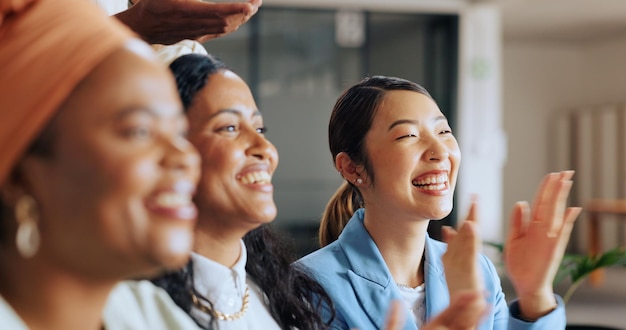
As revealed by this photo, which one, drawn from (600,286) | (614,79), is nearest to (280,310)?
(600,286)

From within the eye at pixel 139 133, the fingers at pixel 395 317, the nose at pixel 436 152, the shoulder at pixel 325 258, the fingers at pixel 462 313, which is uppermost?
the eye at pixel 139 133

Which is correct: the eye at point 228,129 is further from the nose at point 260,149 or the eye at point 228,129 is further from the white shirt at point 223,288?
the white shirt at point 223,288

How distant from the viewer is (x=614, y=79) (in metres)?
11.4

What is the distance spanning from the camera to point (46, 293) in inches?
27.9

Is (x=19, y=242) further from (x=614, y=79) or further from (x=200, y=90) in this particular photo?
(x=614, y=79)

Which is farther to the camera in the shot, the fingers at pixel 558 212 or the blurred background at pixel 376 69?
the blurred background at pixel 376 69

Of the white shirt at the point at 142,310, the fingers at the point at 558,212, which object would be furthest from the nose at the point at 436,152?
the white shirt at the point at 142,310

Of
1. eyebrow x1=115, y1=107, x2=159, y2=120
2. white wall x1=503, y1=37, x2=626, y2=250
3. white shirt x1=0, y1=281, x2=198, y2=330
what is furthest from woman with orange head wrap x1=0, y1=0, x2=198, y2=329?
white wall x1=503, y1=37, x2=626, y2=250

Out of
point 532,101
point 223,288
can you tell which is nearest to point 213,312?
point 223,288

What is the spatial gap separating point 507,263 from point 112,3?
78 cm

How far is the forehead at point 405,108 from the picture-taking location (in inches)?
62.4

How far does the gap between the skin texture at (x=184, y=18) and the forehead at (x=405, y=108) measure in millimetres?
629

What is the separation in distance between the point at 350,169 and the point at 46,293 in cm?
103

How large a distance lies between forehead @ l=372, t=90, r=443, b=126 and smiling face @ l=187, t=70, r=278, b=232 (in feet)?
2.14
